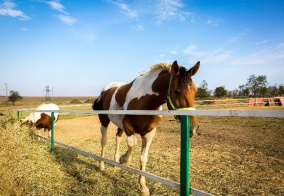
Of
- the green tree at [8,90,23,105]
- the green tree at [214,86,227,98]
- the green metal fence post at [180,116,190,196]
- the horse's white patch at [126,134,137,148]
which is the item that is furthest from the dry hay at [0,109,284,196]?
the green tree at [8,90,23,105]

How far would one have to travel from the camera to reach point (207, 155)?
6.00 metres

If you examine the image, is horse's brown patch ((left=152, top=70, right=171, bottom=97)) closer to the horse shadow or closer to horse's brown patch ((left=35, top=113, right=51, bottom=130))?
the horse shadow

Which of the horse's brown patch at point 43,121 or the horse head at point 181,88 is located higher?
the horse head at point 181,88

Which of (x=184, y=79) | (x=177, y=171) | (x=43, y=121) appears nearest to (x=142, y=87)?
(x=184, y=79)

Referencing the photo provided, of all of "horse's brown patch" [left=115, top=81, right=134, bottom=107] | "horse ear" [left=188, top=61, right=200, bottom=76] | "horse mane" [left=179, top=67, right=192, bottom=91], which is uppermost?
"horse ear" [left=188, top=61, right=200, bottom=76]

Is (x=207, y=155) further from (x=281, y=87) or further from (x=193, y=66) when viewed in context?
(x=281, y=87)

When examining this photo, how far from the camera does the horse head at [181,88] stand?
2898 mm

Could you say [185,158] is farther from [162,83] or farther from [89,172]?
[89,172]

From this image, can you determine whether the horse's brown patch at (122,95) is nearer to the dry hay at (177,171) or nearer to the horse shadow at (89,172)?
the dry hay at (177,171)

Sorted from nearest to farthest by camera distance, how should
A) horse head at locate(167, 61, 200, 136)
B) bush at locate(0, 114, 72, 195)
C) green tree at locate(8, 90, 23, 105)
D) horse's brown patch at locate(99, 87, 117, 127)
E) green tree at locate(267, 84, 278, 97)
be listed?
horse head at locate(167, 61, 200, 136), bush at locate(0, 114, 72, 195), horse's brown patch at locate(99, 87, 117, 127), green tree at locate(267, 84, 278, 97), green tree at locate(8, 90, 23, 105)

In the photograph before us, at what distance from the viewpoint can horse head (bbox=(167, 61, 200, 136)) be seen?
2898mm

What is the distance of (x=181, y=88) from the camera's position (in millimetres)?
2928

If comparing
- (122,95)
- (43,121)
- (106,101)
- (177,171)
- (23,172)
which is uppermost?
(122,95)

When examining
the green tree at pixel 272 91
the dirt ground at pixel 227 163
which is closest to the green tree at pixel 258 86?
the green tree at pixel 272 91
